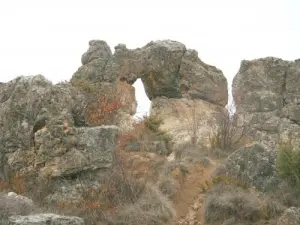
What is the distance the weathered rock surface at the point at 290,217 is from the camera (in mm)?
11240

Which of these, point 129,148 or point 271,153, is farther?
point 129,148

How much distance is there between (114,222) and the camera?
1119 centimetres

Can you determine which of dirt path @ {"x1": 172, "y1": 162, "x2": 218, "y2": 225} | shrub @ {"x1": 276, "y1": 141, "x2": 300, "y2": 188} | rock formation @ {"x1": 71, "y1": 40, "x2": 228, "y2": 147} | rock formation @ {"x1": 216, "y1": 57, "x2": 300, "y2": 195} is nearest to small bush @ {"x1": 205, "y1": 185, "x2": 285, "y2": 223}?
dirt path @ {"x1": 172, "y1": 162, "x2": 218, "y2": 225}

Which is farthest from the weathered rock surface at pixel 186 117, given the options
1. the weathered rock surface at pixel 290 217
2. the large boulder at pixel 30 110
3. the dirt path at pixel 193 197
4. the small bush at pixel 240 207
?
the weathered rock surface at pixel 290 217

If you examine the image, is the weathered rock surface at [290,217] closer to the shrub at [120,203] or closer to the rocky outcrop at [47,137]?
the shrub at [120,203]

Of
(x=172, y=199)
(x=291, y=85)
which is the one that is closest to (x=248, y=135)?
(x=291, y=85)

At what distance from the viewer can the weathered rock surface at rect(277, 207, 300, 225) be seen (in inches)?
443

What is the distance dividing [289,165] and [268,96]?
7.29 meters

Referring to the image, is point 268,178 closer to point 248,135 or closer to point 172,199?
point 172,199

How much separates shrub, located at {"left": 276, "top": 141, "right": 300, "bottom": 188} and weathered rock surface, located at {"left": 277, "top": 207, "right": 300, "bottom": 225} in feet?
5.43

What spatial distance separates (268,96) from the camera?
794 inches

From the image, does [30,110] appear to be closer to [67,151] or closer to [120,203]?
[67,151]

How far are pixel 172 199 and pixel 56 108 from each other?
388 centimetres

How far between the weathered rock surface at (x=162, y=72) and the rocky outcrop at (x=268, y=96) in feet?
5.44
